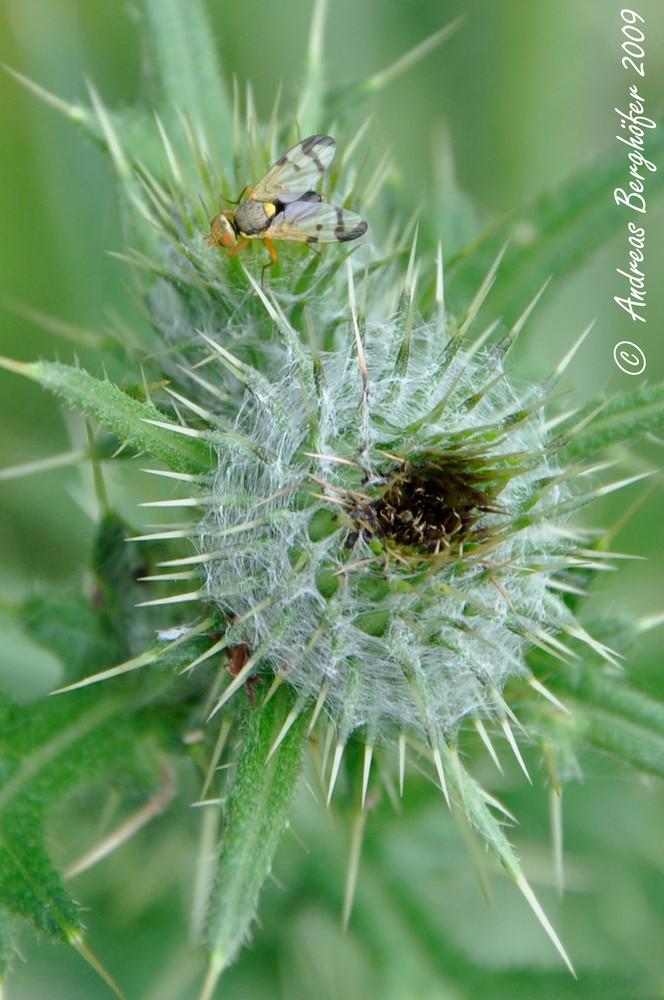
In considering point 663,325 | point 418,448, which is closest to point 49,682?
point 418,448

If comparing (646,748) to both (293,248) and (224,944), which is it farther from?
(293,248)

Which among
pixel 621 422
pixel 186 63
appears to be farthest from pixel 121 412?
pixel 186 63

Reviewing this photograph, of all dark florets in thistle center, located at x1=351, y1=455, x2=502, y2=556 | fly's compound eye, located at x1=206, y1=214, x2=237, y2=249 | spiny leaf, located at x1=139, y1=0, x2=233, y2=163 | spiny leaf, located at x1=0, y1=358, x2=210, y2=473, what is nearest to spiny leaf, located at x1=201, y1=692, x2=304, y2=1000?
dark florets in thistle center, located at x1=351, y1=455, x2=502, y2=556

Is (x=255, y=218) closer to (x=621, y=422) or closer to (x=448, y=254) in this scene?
(x=621, y=422)

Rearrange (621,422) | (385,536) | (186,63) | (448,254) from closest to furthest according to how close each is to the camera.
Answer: (385,536) → (621,422) → (186,63) → (448,254)

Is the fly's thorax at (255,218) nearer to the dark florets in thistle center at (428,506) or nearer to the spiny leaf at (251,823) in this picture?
the dark florets in thistle center at (428,506)

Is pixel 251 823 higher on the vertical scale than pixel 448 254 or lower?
lower
